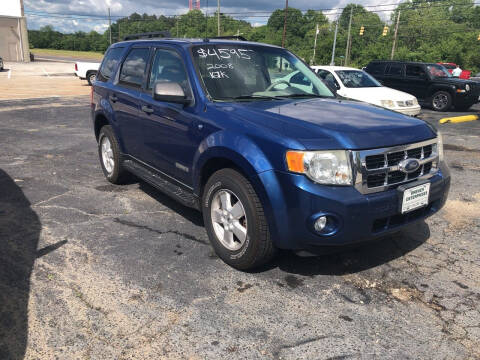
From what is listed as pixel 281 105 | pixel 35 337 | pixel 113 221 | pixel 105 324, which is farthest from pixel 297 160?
pixel 113 221

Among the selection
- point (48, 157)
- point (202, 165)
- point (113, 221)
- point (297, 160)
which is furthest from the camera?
point (48, 157)

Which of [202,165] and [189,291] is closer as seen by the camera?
[189,291]

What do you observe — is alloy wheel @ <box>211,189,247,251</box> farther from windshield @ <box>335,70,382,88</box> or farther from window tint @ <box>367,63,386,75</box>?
window tint @ <box>367,63,386,75</box>

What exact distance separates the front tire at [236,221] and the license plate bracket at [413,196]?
997 millimetres

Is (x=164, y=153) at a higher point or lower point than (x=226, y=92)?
lower

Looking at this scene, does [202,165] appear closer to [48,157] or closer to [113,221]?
[113,221]

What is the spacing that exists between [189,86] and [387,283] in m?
2.36

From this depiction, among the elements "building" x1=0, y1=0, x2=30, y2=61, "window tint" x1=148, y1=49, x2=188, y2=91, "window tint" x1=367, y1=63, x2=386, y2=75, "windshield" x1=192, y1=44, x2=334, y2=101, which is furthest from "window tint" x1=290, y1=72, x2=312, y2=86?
"building" x1=0, y1=0, x2=30, y2=61

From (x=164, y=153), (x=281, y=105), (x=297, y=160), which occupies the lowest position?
(x=164, y=153)

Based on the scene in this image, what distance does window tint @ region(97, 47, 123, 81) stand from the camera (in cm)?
527

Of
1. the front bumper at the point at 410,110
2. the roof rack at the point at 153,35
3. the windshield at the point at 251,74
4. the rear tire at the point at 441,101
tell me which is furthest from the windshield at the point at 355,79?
the windshield at the point at 251,74

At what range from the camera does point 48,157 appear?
7.04 meters

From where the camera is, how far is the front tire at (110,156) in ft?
16.9

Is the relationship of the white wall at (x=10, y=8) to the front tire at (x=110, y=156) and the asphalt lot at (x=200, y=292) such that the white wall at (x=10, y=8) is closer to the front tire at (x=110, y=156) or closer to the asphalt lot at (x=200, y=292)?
the front tire at (x=110, y=156)
